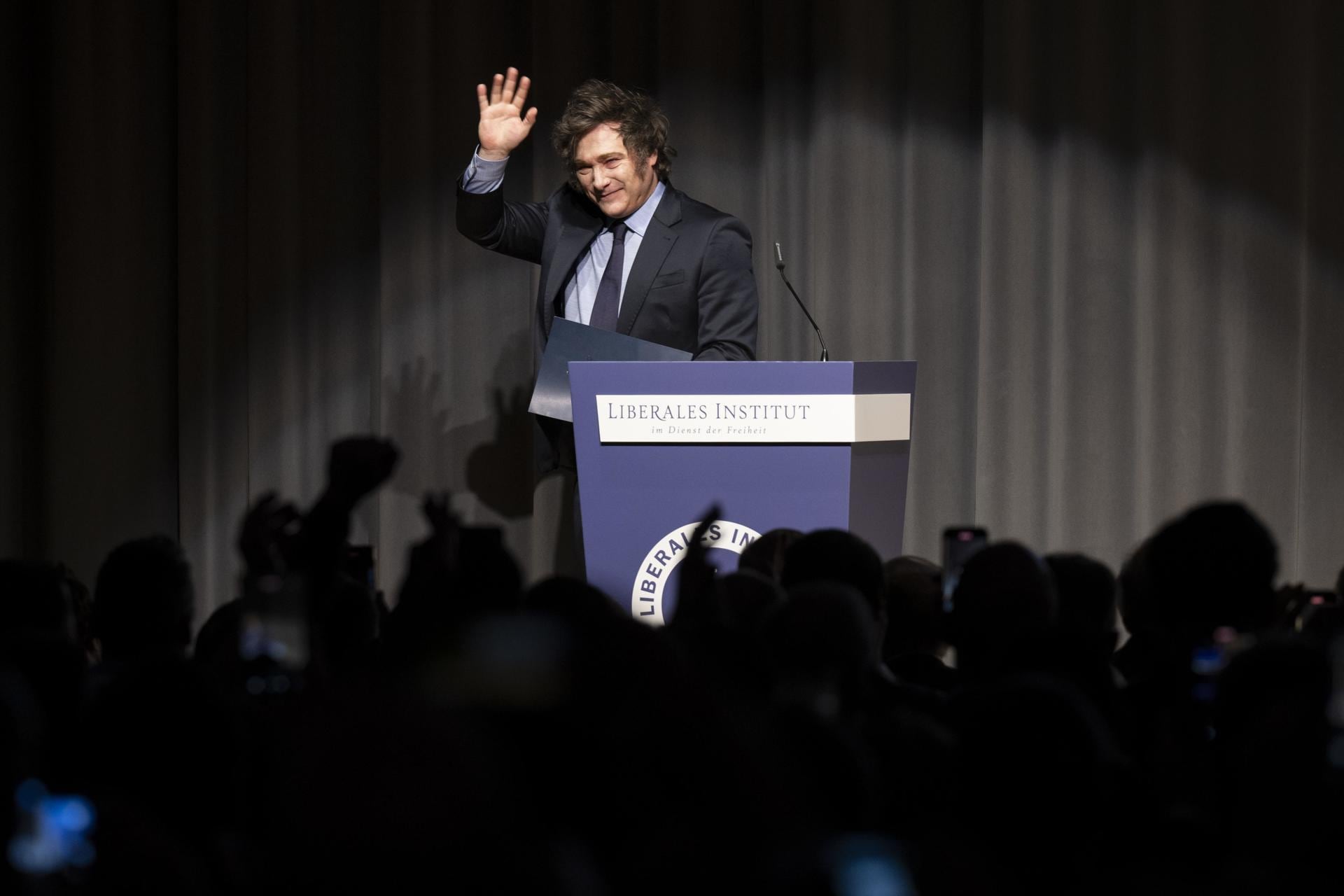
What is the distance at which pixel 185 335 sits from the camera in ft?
16.7

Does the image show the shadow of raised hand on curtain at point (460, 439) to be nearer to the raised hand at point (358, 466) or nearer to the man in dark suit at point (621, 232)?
the man in dark suit at point (621, 232)

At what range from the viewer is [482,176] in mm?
3756

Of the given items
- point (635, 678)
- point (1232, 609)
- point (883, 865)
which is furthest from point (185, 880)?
point (1232, 609)

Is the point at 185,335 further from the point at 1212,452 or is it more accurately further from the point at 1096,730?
the point at 1096,730

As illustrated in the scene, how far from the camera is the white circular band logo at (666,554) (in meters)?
2.62

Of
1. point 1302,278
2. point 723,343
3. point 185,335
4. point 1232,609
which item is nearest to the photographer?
point 1232,609

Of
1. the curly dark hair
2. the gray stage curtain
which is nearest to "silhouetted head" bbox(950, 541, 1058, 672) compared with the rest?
the curly dark hair

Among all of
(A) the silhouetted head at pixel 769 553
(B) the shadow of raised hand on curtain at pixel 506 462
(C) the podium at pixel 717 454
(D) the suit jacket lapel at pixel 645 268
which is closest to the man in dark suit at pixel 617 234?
(D) the suit jacket lapel at pixel 645 268

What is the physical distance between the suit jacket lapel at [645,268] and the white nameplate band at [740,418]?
0.89m

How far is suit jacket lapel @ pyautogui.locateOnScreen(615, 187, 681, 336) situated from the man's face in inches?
4.5

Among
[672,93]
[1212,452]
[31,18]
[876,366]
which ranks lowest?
[1212,452]

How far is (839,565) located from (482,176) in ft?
8.85

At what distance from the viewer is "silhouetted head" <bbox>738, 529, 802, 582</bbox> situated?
1665mm

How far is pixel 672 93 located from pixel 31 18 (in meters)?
2.49
